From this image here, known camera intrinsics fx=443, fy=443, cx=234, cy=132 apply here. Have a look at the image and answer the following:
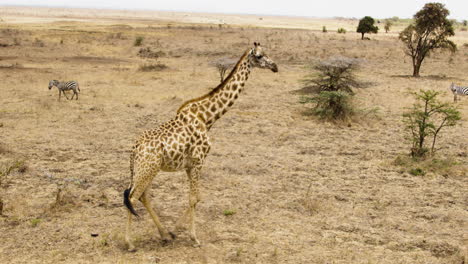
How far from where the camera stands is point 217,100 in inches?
300

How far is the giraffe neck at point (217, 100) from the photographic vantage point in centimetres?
748

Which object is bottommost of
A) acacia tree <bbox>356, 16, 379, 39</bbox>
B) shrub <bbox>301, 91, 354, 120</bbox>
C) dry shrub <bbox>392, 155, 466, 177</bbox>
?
dry shrub <bbox>392, 155, 466, 177</bbox>

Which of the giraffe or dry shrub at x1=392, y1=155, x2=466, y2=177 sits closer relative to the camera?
the giraffe

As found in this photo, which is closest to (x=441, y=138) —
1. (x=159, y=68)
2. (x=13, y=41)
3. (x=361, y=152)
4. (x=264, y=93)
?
(x=361, y=152)

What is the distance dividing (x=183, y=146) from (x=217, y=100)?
1.08 meters

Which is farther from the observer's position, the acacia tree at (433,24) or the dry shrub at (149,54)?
the dry shrub at (149,54)

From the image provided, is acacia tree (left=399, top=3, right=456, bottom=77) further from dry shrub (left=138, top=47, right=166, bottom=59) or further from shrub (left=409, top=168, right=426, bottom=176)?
dry shrub (left=138, top=47, right=166, bottom=59)

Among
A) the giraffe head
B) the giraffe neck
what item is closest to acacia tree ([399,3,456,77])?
the giraffe head

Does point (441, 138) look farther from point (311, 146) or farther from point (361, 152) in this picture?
point (311, 146)

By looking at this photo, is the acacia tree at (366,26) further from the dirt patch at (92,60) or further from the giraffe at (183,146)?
the giraffe at (183,146)

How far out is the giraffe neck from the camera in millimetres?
7484

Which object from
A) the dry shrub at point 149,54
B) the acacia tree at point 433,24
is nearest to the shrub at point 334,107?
the acacia tree at point 433,24

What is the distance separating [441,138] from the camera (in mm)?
14281

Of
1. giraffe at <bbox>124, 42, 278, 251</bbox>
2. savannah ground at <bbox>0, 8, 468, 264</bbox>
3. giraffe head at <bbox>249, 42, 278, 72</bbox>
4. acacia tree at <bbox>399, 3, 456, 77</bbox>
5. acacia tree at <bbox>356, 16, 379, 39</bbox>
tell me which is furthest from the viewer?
acacia tree at <bbox>356, 16, 379, 39</bbox>
